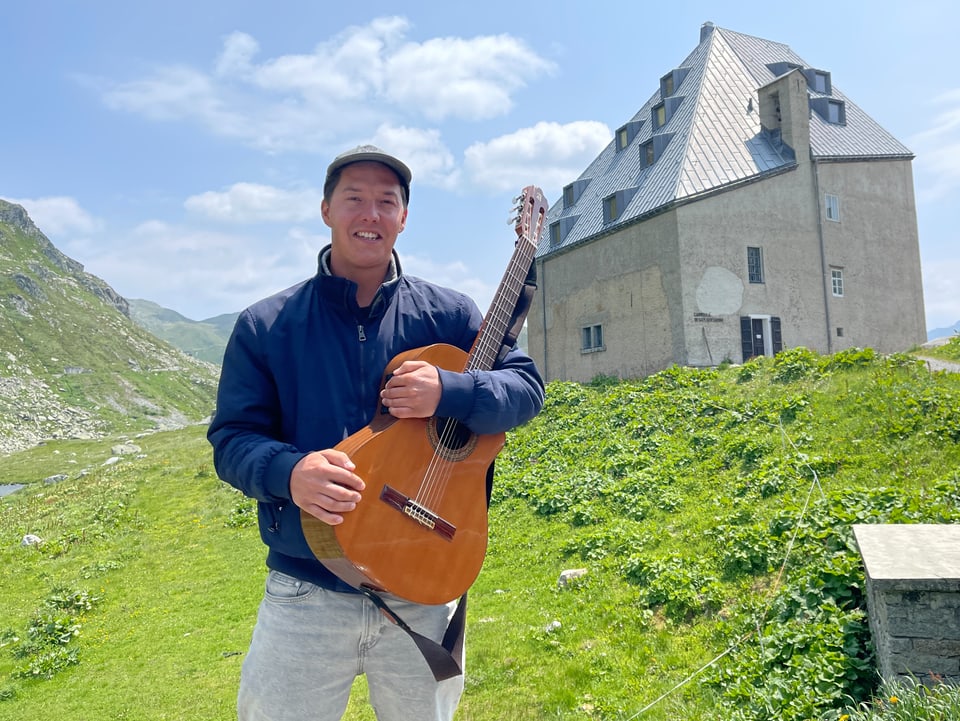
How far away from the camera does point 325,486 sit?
7.38ft

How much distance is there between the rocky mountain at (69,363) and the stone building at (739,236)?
65.0m

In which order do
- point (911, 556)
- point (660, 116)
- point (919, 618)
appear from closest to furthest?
point (919, 618), point (911, 556), point (660, 116)

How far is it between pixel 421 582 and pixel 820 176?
28975 mm

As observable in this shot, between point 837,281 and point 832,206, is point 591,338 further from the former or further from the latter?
point 832,206

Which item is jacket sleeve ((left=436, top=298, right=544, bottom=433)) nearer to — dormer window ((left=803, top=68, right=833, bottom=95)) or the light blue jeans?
the light blue jeans

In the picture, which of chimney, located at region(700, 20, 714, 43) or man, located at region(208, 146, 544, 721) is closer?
man, located at region(208, 146, 544, 721)

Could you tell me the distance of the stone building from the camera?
24.7m

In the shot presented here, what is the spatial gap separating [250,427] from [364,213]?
0.97m

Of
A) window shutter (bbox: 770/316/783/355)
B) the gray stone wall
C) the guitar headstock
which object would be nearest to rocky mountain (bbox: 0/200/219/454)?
window shutter (bbox: 770/316/783/355)

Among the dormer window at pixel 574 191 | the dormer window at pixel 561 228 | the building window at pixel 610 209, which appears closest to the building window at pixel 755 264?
the building window at pixel 610 209

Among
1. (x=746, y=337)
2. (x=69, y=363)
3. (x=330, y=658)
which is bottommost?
(x=330, y=658)

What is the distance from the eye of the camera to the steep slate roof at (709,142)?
2588 centimetres

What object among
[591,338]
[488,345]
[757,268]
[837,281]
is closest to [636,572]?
[488,345]

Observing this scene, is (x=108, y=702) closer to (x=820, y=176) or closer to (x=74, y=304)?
(x=820, y=176)
